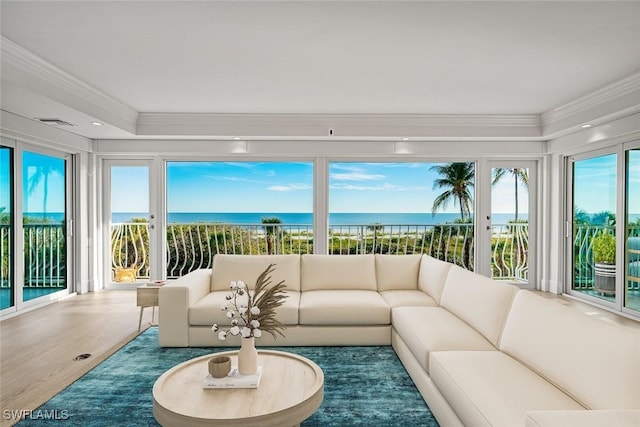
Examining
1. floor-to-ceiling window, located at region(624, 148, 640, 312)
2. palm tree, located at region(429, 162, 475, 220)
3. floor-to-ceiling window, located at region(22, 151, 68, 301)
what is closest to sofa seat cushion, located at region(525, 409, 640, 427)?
floor-to-ceiling window, located at region(624, 148, 640, 312)

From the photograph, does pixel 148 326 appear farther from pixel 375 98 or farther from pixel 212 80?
pixel 375 98

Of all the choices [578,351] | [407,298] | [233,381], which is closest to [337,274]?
[407,298]

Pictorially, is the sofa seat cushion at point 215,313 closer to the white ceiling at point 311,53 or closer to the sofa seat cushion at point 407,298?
the sofa seat cushion at point 407,298

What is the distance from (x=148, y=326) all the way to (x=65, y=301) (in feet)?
6.41

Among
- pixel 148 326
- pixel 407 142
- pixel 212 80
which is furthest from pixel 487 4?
pixel 148 326

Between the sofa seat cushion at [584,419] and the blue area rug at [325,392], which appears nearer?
the sofa seat cushion at [584,419]

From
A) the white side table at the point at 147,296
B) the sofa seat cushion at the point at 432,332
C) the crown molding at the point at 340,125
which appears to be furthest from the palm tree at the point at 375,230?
the white side table at the point at 147,296

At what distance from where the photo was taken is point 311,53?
321cm

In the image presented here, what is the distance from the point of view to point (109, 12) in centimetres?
254

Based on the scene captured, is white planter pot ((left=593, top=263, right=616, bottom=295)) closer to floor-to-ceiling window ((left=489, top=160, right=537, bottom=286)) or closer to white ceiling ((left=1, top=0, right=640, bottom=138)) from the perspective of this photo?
floor-to-ceiling window ((left=489, top=160, right=537, bottom=286))

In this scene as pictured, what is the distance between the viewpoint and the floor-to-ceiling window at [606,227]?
4520 mm

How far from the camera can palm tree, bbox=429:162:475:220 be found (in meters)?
6.92

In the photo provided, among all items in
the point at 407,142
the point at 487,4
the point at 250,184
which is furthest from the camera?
the point at 250,184
